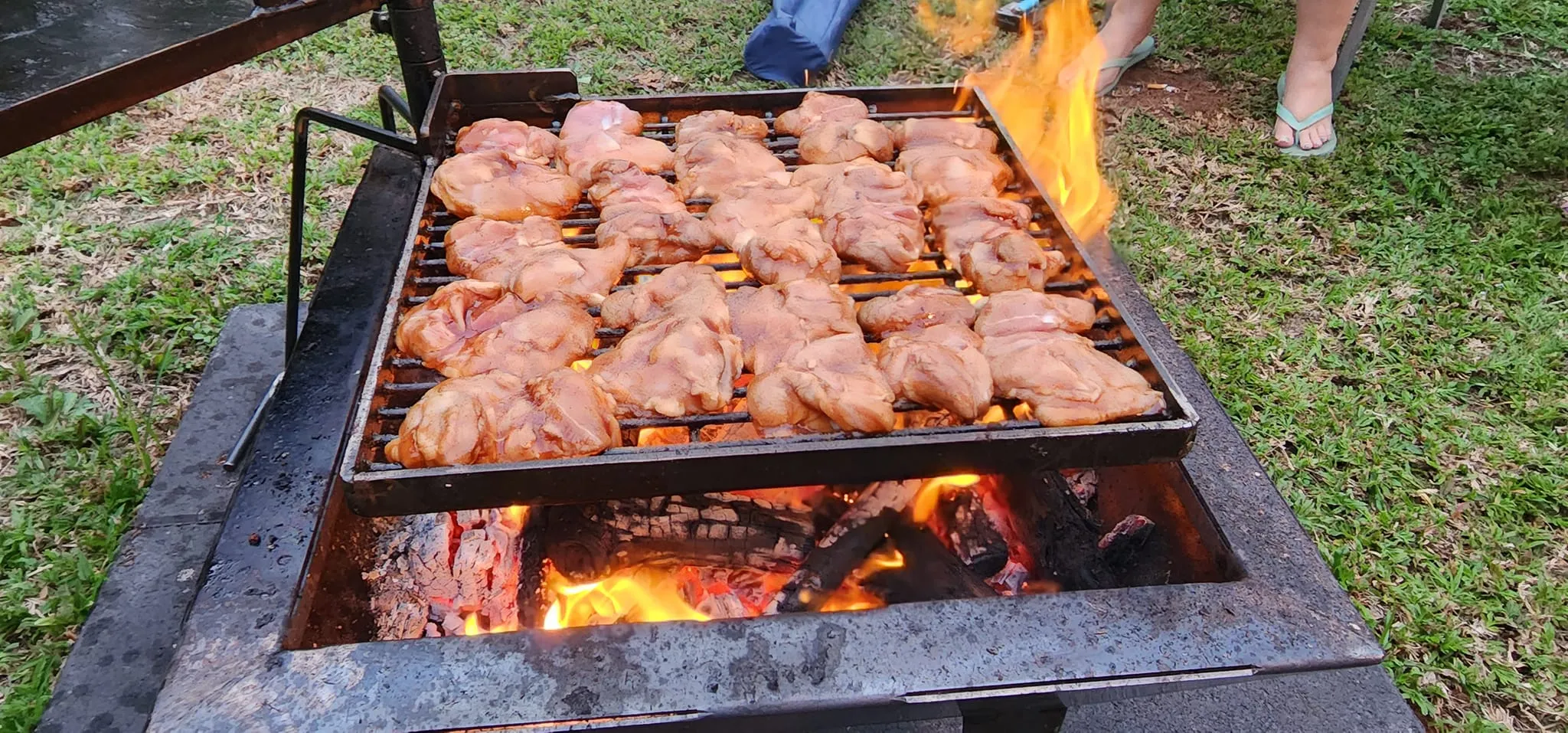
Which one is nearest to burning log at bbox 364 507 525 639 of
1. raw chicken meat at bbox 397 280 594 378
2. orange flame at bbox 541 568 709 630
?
orange flame at bbox 541 568 709 630

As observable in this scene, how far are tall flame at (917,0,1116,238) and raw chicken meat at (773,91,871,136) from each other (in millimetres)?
448

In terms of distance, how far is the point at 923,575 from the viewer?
8.32 ft

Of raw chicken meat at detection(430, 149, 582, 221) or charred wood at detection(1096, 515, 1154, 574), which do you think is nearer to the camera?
charred wood at detection(1096, 515, 1154, 574)

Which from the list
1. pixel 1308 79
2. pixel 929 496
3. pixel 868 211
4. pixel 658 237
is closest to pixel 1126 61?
pixel 1308 79

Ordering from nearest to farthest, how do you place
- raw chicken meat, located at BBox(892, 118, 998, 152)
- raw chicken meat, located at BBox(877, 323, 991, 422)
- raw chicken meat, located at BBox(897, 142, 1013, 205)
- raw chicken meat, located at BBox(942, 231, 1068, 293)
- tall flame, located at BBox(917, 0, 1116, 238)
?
raw chicken meat, located at BBox(877, 323, 991, 422) → raw chicken meat, located at BBox(942, 231, 1068, 293) → raw chicken meat, located at BBox(897, 142, 1013, 205) → raw chicken meat, located at BBox(892, 118, 998, 152) → tall flame, located at BBox(917, 0, 1116, 238)

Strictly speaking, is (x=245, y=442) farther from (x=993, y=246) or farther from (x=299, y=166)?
(x=993, y=246)

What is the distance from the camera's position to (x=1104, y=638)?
195 cm

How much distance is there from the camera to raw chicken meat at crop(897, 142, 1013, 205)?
110 inches

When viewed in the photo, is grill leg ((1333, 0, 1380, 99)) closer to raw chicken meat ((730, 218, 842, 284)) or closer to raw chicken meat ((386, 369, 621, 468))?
raw chicken meat ((730, 218, 842, 284))

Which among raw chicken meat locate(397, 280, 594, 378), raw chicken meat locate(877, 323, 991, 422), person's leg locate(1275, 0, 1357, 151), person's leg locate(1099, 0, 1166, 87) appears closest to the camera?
raw chicken meat locate(877, 323, 991, 422)

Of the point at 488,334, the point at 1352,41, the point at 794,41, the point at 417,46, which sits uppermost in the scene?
the point at 417,46

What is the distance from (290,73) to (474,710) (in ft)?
18.8

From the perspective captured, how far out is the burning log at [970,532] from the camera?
2.62 metres

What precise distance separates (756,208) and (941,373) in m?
0.92
